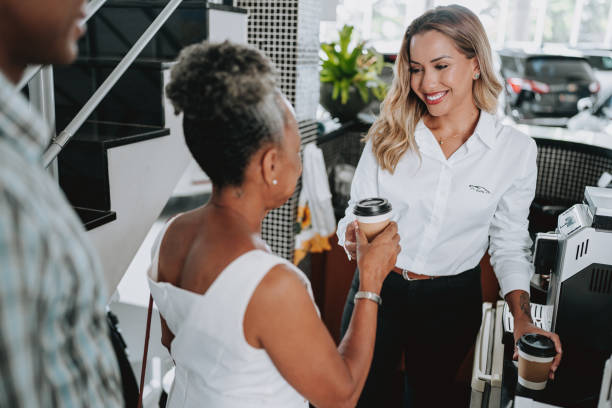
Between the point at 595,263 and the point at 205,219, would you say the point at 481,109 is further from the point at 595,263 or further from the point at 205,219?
the point at 205,219

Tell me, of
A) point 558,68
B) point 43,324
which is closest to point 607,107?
point 558,68

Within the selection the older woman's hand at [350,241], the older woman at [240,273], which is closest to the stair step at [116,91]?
the older woman's hand at [350,241]

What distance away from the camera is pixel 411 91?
5.82 ft

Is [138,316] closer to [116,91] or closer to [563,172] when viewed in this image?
[116,91]

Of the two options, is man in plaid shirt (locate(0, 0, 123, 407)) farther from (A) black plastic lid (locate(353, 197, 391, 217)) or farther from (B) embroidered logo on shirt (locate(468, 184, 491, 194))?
(B) embroidered logo on shirt (locate(468, 184, 491, 194))

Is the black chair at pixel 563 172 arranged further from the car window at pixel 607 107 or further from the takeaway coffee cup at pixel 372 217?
the car window at pixel 607 107

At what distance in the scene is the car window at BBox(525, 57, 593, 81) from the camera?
6.82 m

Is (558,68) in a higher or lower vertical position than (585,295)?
higher

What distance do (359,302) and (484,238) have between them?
0.71 metres

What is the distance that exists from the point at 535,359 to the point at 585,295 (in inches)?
11.4

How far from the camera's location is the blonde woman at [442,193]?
63.2 inches

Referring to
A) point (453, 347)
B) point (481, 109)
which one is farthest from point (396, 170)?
point (453, 347)

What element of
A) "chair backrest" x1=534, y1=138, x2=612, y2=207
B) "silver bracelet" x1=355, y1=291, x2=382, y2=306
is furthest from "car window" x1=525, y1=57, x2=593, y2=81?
"silver bracelet" x1=355, y1=291, x2=382, y2=306

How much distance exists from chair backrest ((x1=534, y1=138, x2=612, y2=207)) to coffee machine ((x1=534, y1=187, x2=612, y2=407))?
171 centimetres
